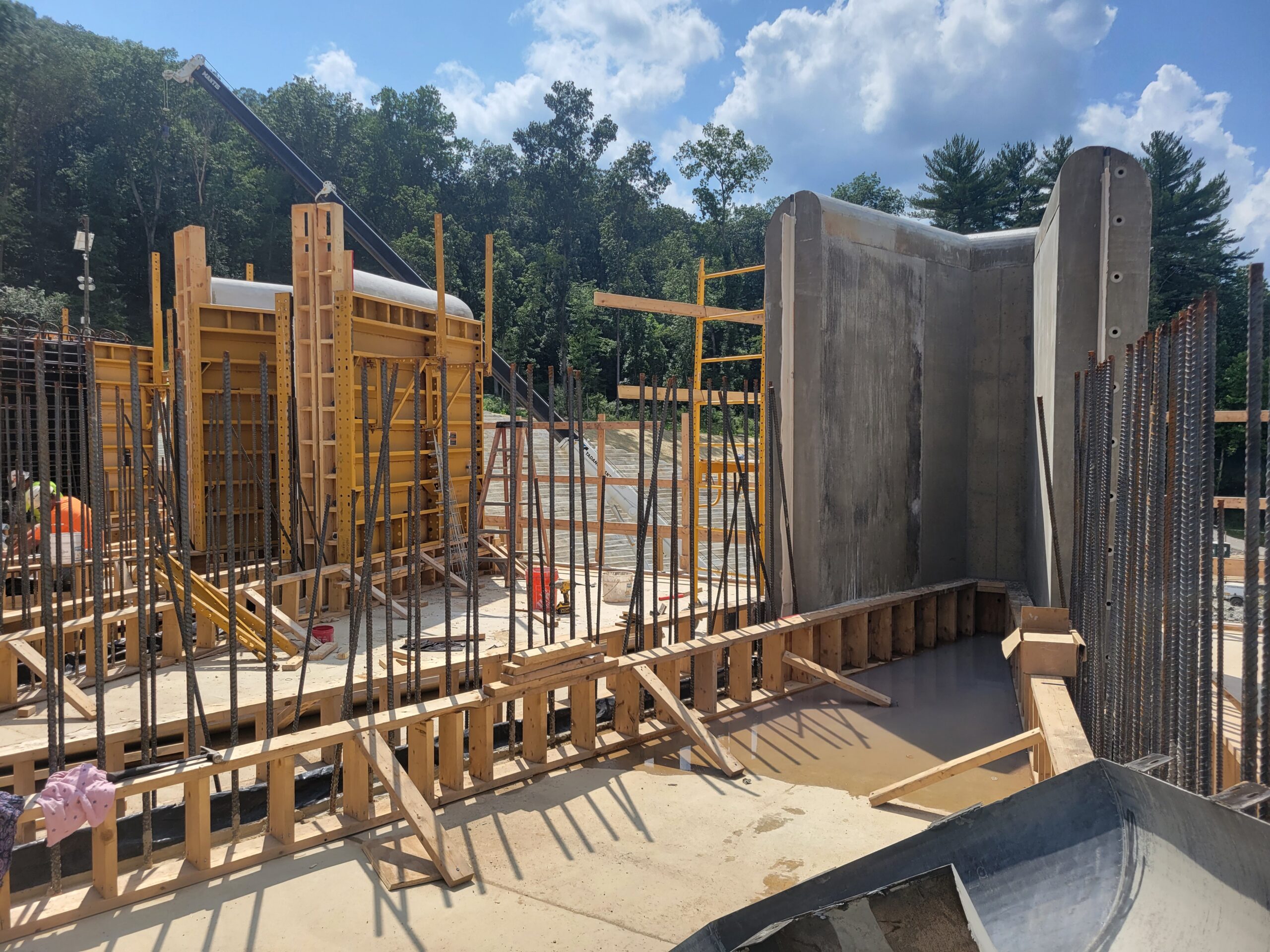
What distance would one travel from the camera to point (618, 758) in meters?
6.35

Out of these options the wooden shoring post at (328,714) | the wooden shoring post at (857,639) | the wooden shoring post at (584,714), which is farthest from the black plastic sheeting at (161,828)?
the wooden shoring post at (857,639)

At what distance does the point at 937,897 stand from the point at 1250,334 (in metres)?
2.11

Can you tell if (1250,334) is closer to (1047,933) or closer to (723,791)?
(1047,933)

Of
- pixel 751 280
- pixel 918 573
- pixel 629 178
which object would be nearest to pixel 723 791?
pixel 918 573

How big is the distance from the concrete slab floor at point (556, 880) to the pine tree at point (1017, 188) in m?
42.7

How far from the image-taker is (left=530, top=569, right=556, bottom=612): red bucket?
6.54 metres

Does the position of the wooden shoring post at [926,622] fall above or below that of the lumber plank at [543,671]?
below

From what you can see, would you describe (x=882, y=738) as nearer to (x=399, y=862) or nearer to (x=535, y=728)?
(x=535, y=728)

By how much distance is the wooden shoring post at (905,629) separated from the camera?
9492mm

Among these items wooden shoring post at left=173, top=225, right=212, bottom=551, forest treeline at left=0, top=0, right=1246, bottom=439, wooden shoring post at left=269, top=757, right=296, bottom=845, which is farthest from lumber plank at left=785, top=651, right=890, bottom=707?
forest treeline at left=0, top=0, right=1246, bottom=439

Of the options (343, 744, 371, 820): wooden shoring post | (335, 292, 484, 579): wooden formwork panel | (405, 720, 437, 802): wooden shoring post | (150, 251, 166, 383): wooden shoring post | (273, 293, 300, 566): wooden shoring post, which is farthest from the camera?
(150, 251, 166, 383): wooden shoring post

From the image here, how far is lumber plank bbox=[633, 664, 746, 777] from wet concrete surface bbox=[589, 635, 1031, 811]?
197 millimetres

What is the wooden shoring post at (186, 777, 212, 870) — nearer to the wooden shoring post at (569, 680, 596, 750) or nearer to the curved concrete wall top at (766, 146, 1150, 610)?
the wooden shoring post at (569, 680, 596, 750)

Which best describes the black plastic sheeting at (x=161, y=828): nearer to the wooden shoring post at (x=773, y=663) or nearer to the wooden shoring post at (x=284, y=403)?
the wooden shoring post at (x=773, y=663)
